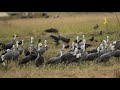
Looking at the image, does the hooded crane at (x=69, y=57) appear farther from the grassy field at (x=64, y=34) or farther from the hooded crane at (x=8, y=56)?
the hooded crane at (x=8, y=56)

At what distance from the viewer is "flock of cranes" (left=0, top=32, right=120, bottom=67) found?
15.4m

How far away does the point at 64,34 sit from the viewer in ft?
51.0

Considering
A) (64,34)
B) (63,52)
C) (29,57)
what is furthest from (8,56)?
(64,34)

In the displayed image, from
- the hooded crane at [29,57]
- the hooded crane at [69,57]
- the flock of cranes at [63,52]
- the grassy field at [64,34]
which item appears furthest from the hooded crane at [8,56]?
the hooded crane at [69,57]

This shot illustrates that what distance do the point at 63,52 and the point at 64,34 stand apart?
0.37 metres

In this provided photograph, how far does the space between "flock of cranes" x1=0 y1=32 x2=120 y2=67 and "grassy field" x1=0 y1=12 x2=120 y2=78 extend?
8 centimetres

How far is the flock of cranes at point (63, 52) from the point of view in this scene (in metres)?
15.4

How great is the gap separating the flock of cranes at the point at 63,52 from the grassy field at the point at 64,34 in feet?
0.27

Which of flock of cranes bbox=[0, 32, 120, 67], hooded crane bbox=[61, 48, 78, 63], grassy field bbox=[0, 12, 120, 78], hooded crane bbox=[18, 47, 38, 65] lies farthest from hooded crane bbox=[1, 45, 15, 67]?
hooded crane bbox=[61, 48, 78, 63]
